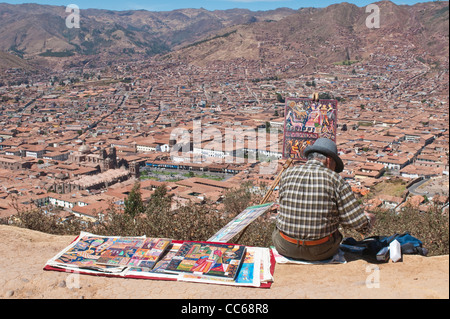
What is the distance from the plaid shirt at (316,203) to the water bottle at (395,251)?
0.28 metres

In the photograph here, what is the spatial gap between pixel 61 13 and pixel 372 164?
15906cm

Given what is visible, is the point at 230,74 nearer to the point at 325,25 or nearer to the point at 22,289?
the point at 325,25

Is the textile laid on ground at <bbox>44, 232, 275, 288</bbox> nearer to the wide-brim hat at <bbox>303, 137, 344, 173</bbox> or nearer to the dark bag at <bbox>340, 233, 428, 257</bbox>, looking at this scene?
the dark bag at <bbox>340, 233, 428, 257</bbox>

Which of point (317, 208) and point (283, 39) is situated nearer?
point (317, 208)

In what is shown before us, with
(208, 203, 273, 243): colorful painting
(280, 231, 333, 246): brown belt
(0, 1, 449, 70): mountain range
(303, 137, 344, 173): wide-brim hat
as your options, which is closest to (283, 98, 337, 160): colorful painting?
(208, 203, 273, 243): colorful painting

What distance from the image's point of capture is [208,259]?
8.43 feet

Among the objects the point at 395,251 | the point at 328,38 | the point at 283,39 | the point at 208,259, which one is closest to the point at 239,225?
the point at 208,259

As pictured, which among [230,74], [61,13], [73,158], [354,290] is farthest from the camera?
[61,13]

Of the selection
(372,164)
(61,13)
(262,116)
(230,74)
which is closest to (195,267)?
(372,164)

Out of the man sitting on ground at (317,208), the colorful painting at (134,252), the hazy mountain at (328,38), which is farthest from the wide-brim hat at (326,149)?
the hazy mountain at (328,38)

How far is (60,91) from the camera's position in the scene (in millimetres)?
59094

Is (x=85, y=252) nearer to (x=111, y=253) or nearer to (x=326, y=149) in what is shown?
(x=111, y=253)

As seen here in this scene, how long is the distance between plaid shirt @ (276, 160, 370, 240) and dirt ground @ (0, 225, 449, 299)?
0.24 metres

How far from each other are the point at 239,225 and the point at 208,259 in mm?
524
